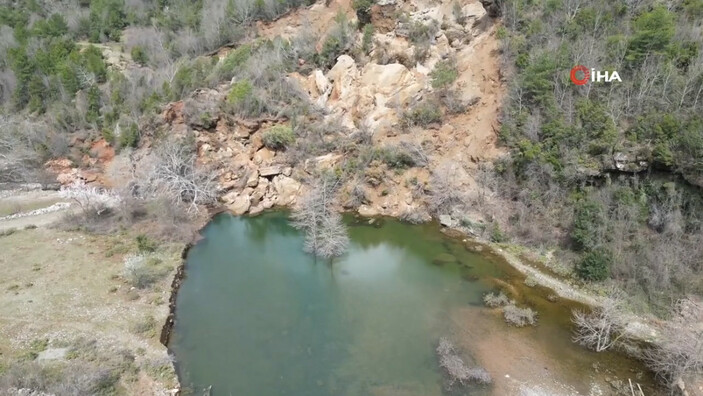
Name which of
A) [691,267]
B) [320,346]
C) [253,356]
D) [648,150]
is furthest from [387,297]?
[648,150]

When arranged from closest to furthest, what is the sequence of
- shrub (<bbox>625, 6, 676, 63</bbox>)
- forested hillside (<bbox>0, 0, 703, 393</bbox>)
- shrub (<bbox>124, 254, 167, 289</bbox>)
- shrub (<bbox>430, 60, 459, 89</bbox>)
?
shrub (<bbox>124, 254, 167, 289</bbox>), forested hillside (<bbox>0, 0, 703, 393</bbox>), shrub (<bbox>625, 6, 676, 63</bbox>), shrub (<bbox>430, 60, 459, 89</bbox>)

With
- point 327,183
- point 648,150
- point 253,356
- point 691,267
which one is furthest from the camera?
point 327,183

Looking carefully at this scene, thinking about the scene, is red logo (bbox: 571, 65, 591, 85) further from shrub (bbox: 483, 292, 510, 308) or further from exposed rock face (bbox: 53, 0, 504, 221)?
shrub (bbox: 483, 292, 510, 308)

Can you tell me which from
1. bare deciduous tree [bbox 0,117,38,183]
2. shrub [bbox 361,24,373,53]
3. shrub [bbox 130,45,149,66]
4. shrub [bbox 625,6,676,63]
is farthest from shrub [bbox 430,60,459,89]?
shrub [bbox 130,45,149,66]

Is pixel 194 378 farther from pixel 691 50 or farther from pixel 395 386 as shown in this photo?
pixel 691 50

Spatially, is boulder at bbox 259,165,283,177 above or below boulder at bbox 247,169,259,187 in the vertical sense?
above

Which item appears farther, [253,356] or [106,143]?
[106,143]
